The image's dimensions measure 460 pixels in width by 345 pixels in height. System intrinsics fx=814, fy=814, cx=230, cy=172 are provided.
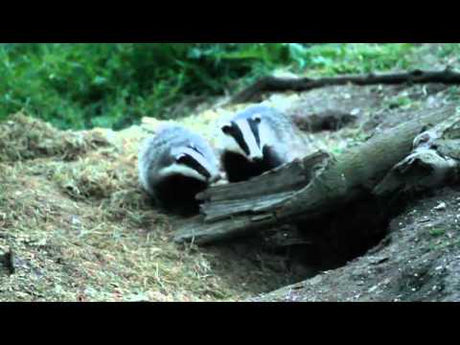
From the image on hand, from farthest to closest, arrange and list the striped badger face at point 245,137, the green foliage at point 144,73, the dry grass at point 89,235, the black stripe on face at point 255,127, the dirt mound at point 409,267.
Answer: the green foliage at point 144,73
the black stripe on face at point 255,127
the striped badger face at point 245,137
the dry grass at point 89,235
the dirt mound at point 409,267

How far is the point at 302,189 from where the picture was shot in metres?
5.02

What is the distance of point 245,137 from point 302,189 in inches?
48.1

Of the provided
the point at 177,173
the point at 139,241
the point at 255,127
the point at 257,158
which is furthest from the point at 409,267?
the point at 255,127

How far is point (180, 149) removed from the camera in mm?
6105

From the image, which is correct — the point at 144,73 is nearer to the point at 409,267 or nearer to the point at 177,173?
the point at 177,173

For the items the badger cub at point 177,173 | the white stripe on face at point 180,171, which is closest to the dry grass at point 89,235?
the badger cub at point 177,173

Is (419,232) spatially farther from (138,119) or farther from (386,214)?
(138,119)

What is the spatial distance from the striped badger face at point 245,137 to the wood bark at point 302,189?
0.65 m

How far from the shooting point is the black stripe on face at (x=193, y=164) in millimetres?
5988

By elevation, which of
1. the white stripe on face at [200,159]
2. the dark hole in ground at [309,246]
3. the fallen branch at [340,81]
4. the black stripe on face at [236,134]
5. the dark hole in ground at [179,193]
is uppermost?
the fallen branch at [340,81]

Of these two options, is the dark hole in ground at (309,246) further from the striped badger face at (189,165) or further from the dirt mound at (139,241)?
the striped badger face at (189,165)

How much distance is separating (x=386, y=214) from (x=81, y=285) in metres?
1.76

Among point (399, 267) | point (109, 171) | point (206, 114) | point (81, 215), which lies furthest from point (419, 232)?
point (206, 114)

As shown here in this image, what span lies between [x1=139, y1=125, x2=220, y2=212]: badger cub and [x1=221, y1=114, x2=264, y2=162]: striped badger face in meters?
0.22
